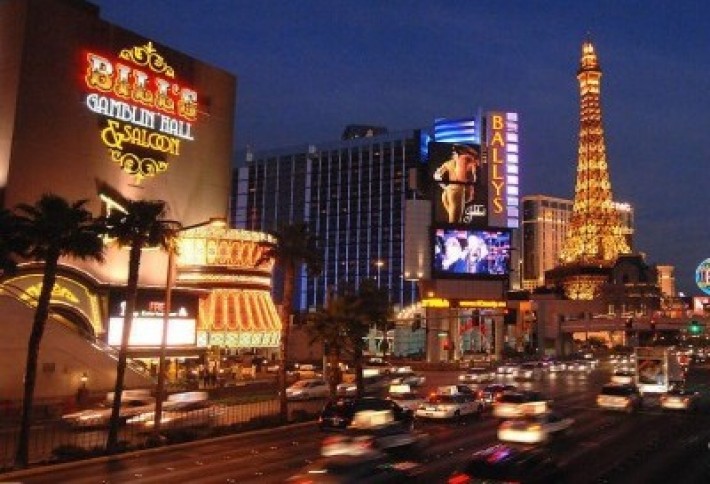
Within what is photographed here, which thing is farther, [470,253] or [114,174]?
[470,253]

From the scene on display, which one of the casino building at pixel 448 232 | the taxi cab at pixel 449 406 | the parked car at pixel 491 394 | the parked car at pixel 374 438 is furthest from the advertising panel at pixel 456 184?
the parked car at pixel 374 438

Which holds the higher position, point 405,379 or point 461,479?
point 405,379

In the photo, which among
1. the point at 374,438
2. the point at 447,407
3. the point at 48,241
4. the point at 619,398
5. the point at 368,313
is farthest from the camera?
the point at 368,313

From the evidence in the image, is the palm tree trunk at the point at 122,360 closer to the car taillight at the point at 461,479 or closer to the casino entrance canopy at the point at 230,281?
the car taillight at the point at 461,479

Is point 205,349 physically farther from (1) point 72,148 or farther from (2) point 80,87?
(2) point 80,87

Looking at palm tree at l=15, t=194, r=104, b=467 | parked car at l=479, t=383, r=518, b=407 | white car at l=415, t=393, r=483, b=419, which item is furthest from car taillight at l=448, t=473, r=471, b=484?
parked car at l=479, t=383, r=518, b=407

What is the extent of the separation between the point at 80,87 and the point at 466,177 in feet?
212

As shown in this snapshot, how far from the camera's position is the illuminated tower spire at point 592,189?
589 ft

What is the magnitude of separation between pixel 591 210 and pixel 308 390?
147453mm

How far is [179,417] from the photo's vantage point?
36.0m

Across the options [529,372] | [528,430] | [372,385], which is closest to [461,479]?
[528,430]

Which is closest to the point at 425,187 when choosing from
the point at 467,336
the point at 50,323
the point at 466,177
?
the point at 466,177

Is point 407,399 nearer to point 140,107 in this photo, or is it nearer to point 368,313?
point 368,313

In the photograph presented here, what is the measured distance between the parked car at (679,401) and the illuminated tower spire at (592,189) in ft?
465
